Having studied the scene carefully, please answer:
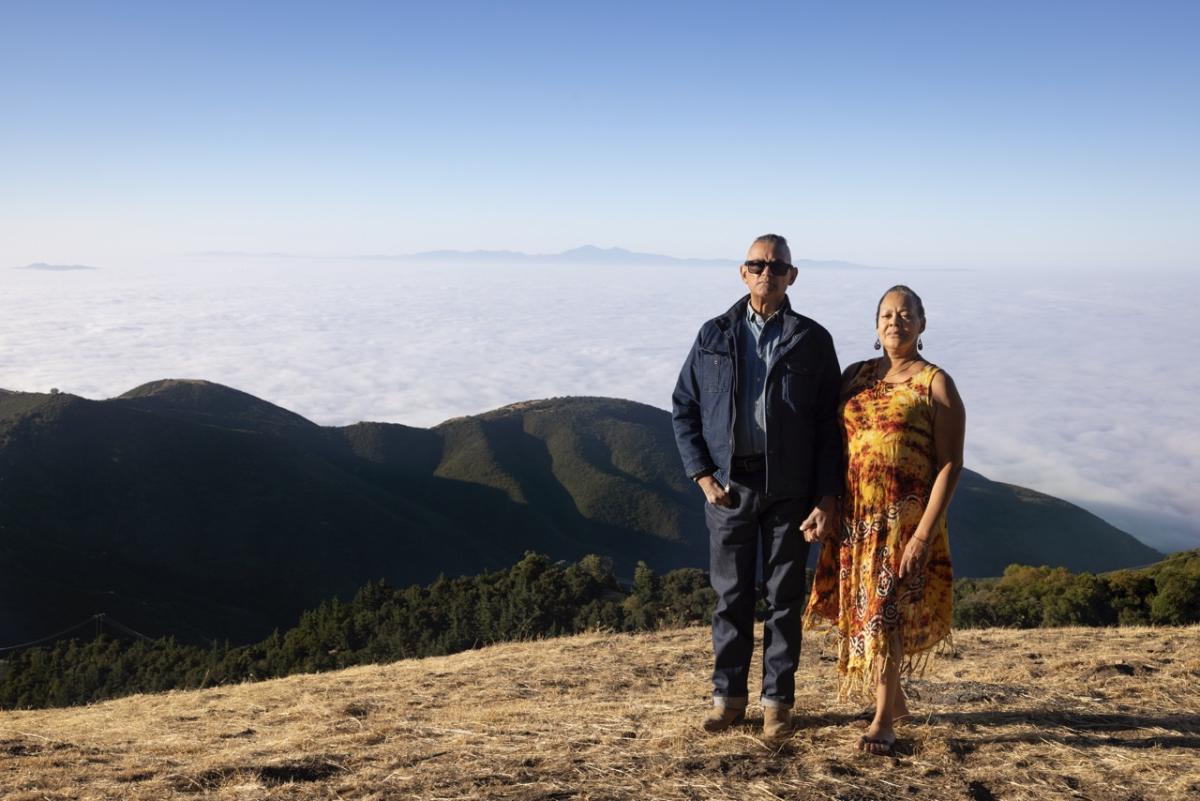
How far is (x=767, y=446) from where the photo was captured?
12.9 ft

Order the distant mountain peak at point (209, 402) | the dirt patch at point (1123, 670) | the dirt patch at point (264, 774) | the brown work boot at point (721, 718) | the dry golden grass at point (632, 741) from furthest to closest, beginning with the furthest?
the distant mountain peak at point (209, 402), the dirt patch at point (1123, 670), the brown work boot at point (721, 718), the dirt patch at point (264, 774), the dry golden grass at point (632, 741)

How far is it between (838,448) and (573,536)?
2842 inches

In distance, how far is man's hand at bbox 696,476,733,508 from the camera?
4059 mm

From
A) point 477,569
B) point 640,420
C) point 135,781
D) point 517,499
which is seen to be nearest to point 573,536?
point 517,499

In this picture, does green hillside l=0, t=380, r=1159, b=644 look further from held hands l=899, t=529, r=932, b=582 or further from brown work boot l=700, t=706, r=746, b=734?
held hands l=899, t=529, r=932, b=582

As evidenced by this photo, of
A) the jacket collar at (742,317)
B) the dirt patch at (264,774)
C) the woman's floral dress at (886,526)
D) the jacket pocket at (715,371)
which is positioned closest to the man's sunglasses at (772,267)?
the jacket collar at (742,317)

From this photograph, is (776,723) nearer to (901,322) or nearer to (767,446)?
(767,446)

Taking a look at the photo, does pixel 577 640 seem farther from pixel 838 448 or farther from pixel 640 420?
pixel 640 420

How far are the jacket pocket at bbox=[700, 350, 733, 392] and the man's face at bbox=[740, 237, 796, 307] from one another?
0.99 ft

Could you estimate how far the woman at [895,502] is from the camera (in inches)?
150

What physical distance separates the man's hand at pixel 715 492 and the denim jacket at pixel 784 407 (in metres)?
0.03

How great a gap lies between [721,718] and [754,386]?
166cm

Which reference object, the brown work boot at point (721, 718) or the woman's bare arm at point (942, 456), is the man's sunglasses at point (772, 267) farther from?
the brown work boot at point (721, 718)

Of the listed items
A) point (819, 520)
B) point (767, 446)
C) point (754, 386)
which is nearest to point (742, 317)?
point (754, 386)
